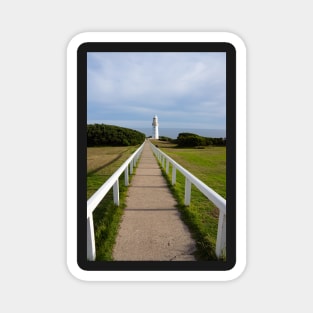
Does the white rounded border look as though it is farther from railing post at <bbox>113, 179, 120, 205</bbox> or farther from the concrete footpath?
railing post at <bbox>113, 179, 120, 205</bbox>

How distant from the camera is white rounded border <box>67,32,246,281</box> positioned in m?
2.32

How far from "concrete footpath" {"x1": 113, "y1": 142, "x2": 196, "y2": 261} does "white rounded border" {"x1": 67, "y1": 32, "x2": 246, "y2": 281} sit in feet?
0.87

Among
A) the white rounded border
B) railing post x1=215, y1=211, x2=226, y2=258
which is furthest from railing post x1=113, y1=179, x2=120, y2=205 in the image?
railing post x1=215, y1=211, x2=226, y2=258
